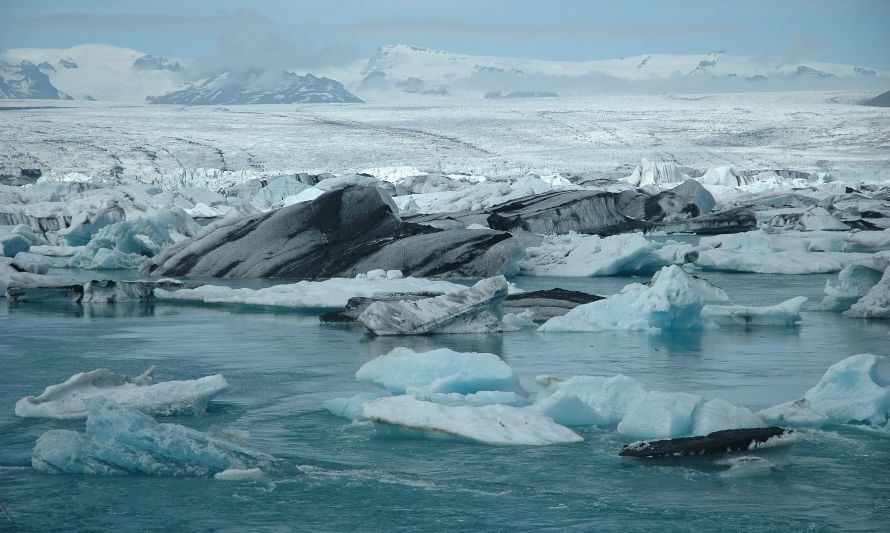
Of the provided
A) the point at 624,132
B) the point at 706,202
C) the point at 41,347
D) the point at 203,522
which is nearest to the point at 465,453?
the point at 203,522

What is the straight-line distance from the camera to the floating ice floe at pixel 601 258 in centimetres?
1262

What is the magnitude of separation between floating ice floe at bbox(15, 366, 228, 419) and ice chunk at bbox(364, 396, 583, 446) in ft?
2.52

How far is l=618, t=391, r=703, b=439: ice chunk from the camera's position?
4.27 m

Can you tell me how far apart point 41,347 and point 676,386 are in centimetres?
400

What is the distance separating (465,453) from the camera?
4.12 metres

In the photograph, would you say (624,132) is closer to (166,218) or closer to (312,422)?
(166,218)

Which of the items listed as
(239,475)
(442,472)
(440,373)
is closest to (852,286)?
(440,373)

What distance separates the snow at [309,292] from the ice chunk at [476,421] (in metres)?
4.61

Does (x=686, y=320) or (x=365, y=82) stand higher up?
(x=365, y=82)

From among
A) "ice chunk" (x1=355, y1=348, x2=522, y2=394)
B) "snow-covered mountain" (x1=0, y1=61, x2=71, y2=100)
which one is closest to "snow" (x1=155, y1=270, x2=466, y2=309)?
"ice chunk" (x1=355, y1=348, x2=522, y2=394)

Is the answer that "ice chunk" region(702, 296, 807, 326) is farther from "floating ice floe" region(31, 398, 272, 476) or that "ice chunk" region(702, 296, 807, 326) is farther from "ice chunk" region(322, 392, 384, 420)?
"floating ice floe" region(31, 398, 272, 476)

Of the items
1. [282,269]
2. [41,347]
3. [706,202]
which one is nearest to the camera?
[41,347]

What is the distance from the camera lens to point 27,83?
12588 cm

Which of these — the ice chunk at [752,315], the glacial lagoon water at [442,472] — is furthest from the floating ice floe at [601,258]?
the glacial lagoon water at [442,472]
